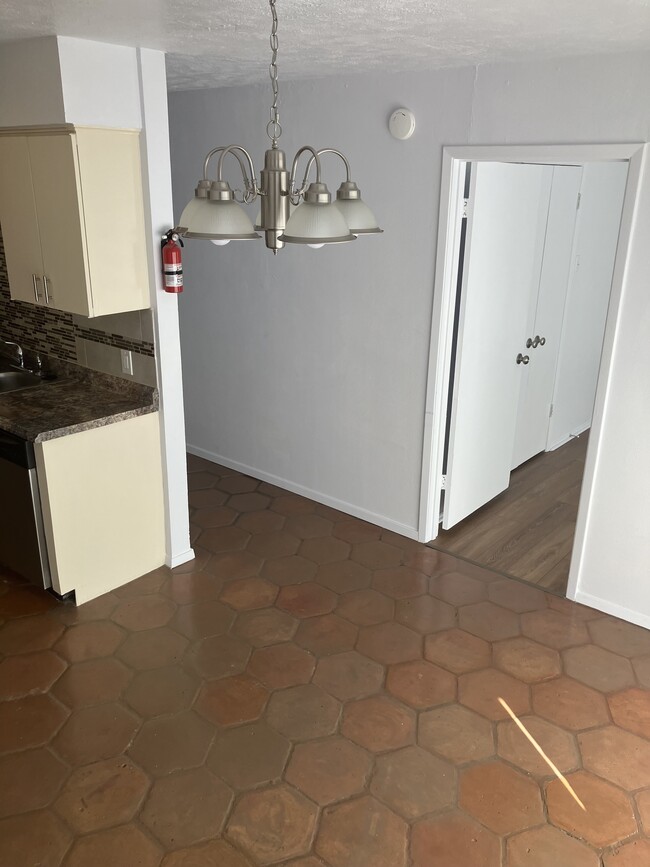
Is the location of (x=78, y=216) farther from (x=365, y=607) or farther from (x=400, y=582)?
(x=400, y=582)

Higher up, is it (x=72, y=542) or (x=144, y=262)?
(x=144, y=262)

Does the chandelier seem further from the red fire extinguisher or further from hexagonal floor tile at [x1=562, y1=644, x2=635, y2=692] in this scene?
hexagonal floor tile at [x1=562, y1=644, x2=635, y2=692]

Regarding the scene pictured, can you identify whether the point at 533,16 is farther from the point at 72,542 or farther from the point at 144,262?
the point at 72,542

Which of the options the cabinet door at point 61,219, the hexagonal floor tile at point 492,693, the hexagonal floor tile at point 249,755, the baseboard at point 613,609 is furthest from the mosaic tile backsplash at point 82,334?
the baseboard at point 613,609

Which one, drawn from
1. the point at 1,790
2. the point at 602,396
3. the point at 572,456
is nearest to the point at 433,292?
the point at 602,396

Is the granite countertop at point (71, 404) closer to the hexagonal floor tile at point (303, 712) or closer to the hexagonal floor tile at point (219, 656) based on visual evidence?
the hexagonal floor tile at point (219, 656)

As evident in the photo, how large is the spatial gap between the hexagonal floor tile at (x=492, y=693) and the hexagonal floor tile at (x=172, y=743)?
1.03 metres

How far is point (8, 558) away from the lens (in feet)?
11.4

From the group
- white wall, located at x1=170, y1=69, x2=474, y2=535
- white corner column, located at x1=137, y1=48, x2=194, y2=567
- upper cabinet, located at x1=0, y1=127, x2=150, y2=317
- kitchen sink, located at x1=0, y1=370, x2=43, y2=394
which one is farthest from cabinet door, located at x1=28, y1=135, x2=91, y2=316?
white wall, located at x1=170, y1=69, x2=474, y2=535

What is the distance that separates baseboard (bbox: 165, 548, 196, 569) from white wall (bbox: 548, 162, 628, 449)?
115 inches

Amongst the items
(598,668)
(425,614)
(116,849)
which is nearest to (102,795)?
(116,849)

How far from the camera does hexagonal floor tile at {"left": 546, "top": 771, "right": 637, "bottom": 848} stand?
7.39 feet

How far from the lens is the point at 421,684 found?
2.90m

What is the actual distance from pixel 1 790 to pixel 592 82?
3.40m
